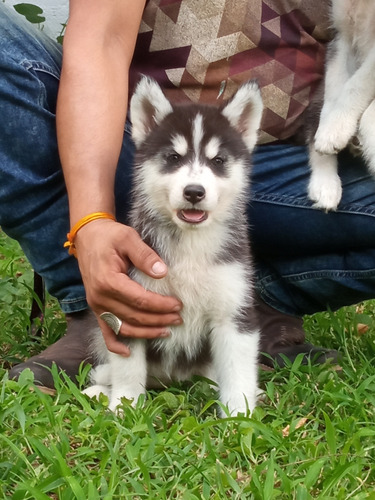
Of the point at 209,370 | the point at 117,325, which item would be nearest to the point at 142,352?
the point at 117,325

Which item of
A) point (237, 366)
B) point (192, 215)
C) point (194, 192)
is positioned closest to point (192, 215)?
point (192, 215)

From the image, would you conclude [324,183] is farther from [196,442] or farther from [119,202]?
[196,442]

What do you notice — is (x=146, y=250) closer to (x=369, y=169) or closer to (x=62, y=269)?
(x=62, y=269)

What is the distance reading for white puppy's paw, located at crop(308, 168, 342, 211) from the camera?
3.30 m

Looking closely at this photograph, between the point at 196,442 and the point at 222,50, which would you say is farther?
the point at 222,50

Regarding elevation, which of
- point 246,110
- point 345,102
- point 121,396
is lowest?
point 121,396

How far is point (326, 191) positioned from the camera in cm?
331

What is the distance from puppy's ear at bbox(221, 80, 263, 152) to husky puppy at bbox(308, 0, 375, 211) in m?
0.45

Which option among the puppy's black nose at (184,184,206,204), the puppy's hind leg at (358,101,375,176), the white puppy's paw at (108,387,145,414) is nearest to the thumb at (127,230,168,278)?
the puppy's black nose at (184,184,206,204)

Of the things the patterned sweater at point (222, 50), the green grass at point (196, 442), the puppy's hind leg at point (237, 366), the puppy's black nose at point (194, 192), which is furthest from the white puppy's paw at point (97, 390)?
the patterned sweater at point (222, 50)

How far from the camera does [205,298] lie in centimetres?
284

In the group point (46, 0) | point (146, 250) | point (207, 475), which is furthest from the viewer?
point (46, 0)

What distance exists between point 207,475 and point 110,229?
0.98 metres

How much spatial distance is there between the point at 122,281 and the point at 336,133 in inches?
49.8
